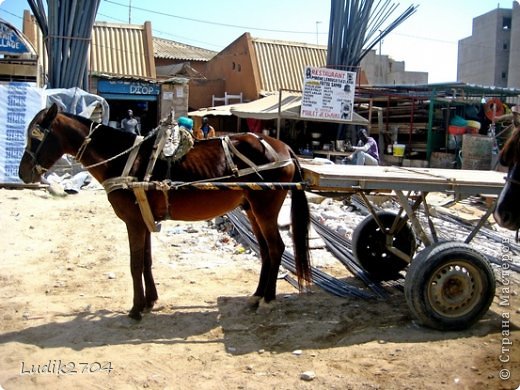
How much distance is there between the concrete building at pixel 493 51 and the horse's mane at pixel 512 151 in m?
23.9

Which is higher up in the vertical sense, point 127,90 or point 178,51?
point 178,51

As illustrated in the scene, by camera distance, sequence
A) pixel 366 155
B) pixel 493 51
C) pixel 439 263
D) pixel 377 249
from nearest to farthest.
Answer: pixel 439 263 < pixel 377 249 < pixel 366 155 < pixel 493 51

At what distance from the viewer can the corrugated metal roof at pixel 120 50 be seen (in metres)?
18.4

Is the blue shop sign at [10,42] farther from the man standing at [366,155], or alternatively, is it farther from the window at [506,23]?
the window at [506,23]

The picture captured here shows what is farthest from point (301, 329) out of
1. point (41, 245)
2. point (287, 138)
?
point (287, 138)

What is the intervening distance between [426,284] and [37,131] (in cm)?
376

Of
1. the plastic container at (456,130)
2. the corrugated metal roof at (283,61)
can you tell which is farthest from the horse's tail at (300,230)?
the corrugated metal roof at (283,61)

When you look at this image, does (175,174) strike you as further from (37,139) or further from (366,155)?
(366,155)

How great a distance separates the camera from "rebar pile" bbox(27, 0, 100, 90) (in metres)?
13.8

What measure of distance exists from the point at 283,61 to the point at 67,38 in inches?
419

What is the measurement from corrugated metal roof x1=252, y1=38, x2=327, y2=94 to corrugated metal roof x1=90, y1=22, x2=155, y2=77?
16.4ft

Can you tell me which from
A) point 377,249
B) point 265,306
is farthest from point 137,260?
point 377,249

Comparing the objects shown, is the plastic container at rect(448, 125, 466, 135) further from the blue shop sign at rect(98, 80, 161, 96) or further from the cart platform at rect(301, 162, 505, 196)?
the cart platform at rect(301, 162, 505, 196)

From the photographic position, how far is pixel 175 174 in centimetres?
485
